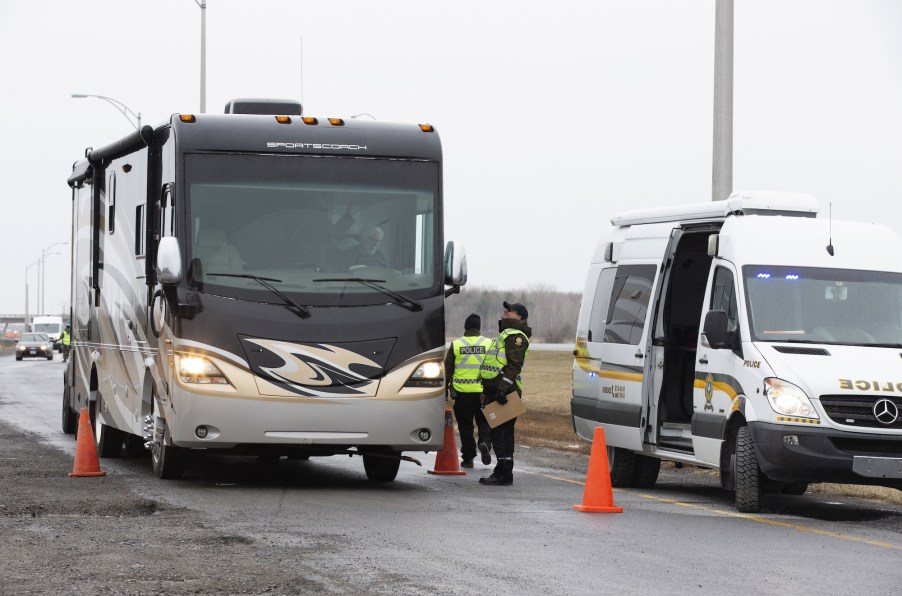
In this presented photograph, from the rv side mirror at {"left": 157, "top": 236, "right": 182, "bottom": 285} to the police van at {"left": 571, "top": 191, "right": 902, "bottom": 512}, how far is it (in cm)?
472

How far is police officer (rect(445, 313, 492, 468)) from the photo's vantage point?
17547mm

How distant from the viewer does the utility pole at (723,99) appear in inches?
806

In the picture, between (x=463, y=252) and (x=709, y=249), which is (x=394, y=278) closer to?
(x=463, y=252)

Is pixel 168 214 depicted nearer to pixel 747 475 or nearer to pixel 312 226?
pixel 312 226

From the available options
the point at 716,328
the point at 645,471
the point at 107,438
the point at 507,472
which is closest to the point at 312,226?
the point at 507,472

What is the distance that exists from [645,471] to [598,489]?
3113mm

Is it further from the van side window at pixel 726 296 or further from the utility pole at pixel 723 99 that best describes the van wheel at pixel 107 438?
the utility pole at pixel 723 99

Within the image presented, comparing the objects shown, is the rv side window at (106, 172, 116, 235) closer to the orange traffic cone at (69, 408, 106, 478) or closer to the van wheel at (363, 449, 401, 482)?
the orange traffic cone at (69, 408, 106, 478)

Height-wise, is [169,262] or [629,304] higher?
[169,262]

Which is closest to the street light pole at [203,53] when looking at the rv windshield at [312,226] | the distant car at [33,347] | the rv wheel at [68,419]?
the rv wheel at [68,419]

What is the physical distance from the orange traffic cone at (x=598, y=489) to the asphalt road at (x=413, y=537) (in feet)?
0.75

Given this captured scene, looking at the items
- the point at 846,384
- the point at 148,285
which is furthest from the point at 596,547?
the point at 148,285

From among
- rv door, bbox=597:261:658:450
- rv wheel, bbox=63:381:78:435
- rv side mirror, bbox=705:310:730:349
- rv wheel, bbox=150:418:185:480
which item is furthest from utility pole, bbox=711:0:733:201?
rv wheel, bbox=63:381:78:435

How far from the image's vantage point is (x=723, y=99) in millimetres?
20828
